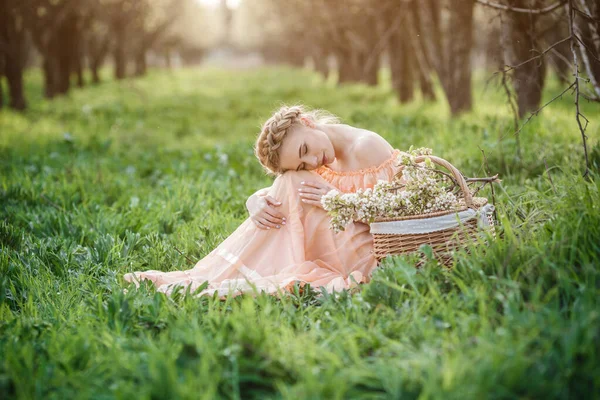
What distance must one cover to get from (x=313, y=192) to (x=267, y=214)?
33 cm

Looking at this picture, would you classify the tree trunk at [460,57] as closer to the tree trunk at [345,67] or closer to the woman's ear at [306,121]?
the woman's ear at [306,121]

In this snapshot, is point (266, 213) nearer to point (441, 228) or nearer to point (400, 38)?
point (441, 228)

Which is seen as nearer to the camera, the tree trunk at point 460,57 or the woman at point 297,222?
the woman at point 297,222

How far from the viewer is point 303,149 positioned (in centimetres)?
326

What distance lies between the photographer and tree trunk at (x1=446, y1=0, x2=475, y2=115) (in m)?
7.89

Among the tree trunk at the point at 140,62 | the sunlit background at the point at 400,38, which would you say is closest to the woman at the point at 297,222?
the sunlit background at the point at 400,38

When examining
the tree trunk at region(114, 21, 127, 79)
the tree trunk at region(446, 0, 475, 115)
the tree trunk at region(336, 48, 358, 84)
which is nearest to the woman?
the tree trunk at region(446, 0, 475, 115)

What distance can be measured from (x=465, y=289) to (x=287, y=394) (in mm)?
942

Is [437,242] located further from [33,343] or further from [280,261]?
[33,343]

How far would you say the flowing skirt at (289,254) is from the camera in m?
3.15

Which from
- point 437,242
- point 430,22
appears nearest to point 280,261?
point 437,242

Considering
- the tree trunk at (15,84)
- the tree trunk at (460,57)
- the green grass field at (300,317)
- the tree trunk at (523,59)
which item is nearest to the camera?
the green grass field at (300,317)

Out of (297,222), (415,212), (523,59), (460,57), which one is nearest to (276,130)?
(297,222)

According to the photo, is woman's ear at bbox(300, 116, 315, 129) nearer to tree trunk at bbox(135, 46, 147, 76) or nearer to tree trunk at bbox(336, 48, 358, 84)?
tree trunk at bbox(336, 48, 358, 84)
